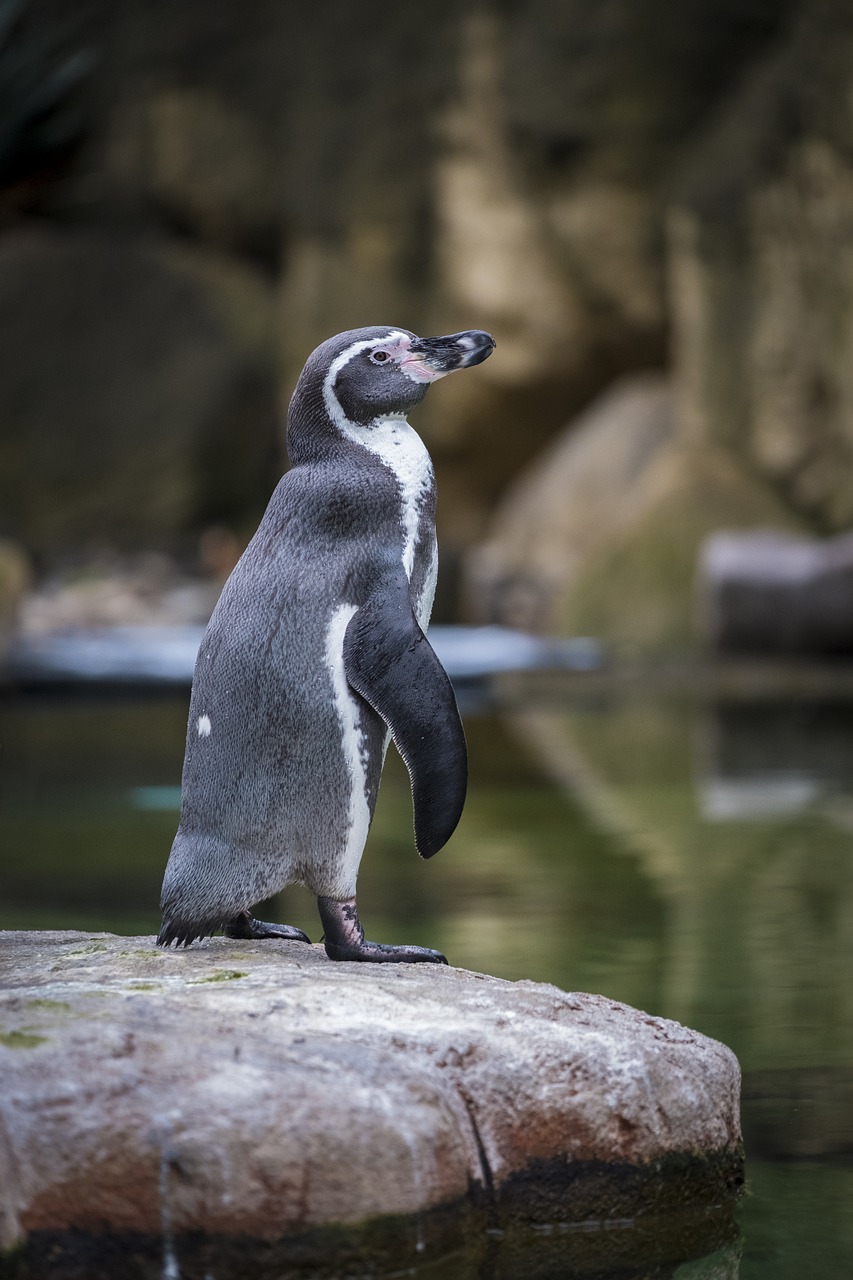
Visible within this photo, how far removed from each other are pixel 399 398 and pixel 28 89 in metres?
11.6

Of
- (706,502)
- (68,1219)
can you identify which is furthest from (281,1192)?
(706,502)

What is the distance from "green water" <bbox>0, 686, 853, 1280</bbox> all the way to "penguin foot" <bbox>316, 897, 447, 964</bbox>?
0.46 m

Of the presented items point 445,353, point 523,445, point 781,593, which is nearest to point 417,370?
point 445,353

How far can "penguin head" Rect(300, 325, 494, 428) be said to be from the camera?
2277 mm

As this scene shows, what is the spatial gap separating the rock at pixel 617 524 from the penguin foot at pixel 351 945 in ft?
24.6

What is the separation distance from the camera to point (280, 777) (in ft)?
7.10

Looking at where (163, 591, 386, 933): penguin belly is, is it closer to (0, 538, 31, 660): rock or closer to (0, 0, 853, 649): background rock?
(0, 538, 31, 660): rock

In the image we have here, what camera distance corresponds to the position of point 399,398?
229 centimetres

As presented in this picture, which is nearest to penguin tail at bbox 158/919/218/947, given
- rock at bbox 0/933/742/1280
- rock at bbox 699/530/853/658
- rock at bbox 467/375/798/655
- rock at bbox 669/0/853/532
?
rock at bbox 0/933/742/1280

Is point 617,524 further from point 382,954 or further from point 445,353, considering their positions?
point 382,954

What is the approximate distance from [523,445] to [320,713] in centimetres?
1024

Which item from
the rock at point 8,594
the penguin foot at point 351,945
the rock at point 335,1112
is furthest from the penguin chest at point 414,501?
the rock at point 8,594

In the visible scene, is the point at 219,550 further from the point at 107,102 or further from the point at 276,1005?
the point at 276,1005

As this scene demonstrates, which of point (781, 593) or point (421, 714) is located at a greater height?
point (421, 714)
